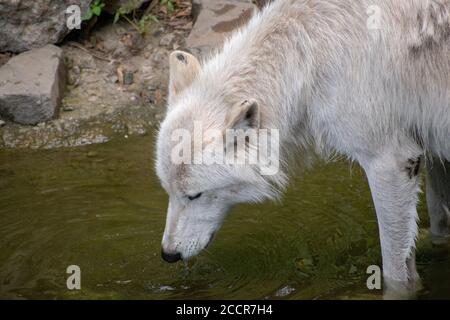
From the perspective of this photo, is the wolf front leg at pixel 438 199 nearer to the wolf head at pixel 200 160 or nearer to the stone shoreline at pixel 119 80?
the wolf head at pixel 200 160

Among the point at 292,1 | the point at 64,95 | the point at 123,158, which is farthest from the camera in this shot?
the point at 64,95

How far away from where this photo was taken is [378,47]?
18.8 ft

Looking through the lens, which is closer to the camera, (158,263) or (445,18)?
(445,18)

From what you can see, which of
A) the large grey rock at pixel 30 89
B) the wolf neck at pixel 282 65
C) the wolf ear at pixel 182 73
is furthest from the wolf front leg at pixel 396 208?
the large grey rock at pixel 30 89

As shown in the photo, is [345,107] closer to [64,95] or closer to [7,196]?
[7,196]

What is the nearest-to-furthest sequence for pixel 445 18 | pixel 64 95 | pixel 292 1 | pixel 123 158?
pixel 445 18 < pixel 292 1 < pixel 123 158 < pixel 64 95

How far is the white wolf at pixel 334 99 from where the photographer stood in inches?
226

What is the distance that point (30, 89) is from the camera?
9.09 m

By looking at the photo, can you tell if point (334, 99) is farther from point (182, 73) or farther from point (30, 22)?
point (30, 22)

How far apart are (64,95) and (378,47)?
476 cm

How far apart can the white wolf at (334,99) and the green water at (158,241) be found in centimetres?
52

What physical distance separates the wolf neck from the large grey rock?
3563 mm
